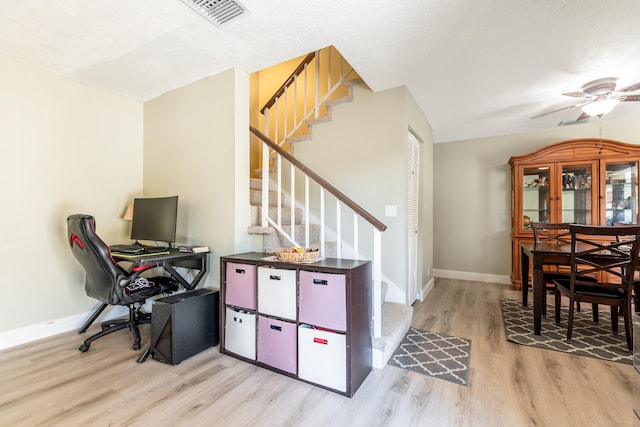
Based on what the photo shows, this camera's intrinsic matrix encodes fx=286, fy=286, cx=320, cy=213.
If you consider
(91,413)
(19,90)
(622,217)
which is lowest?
(91,413)

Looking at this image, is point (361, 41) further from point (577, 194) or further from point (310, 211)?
point (577, 194)

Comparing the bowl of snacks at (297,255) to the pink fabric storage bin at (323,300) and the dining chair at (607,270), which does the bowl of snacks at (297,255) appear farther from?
the dining chair at (607,270)

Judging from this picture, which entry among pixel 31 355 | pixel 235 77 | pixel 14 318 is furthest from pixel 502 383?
pixel 14 318

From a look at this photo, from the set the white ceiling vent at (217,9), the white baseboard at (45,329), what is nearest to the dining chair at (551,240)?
the white ceiling vent at (217,9)

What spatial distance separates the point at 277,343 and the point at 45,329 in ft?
7.38

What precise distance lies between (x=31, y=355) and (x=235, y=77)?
281cm

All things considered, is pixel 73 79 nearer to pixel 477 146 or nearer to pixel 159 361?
pixel 159 361

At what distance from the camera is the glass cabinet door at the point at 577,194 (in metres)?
3.87

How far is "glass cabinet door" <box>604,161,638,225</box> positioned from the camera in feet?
12.1

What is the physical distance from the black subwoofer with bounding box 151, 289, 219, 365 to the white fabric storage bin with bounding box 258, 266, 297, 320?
55 centimetres

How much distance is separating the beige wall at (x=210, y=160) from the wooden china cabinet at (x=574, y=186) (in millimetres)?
3940

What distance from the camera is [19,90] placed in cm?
246

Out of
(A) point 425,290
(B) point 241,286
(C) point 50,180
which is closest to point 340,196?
(B) point 241,286

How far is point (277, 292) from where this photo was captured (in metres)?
2.04
